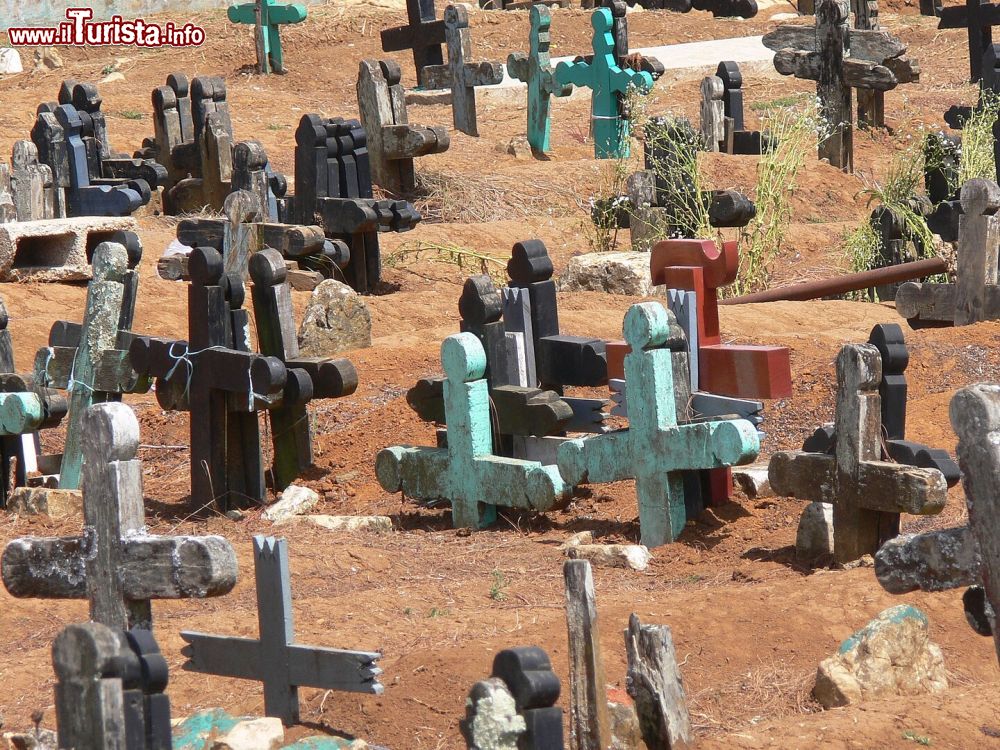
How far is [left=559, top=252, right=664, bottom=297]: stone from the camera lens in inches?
477

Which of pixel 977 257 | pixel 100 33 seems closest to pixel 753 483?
pixel 977 257

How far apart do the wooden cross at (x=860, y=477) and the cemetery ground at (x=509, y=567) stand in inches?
9.2

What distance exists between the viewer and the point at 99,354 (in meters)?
8.25

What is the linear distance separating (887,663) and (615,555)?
191 cm

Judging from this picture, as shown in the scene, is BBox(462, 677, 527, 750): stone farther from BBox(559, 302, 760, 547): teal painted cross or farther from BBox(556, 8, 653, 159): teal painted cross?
BBox(556, 8, 653, 159): teal painted cross

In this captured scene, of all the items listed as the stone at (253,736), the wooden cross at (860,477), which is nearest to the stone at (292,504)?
the wooden cross at (860,477)

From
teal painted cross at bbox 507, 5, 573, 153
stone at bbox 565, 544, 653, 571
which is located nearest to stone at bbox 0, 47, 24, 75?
teal painted cross at bbox 507, 5, 573, 153

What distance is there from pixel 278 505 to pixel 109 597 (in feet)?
11.4

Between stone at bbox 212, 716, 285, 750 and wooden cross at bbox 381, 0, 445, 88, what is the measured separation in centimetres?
1774

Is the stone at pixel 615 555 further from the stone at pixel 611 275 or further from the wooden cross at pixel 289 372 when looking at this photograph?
the stone at pixel 611 275

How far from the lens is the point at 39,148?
15.4 m

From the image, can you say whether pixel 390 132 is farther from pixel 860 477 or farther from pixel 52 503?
pixel 860 477

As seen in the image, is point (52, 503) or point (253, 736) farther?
point (52, 503)

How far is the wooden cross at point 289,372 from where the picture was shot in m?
7.65
